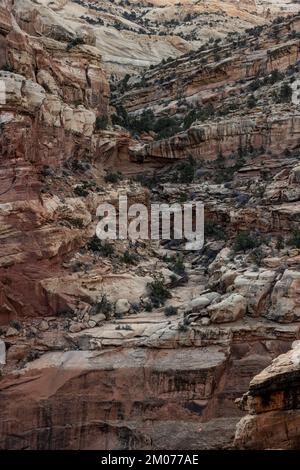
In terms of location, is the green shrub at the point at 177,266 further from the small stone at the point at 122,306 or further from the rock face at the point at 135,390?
the rock face at the point at 135,390

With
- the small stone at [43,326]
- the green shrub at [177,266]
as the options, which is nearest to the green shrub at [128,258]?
the green shrub at [177,266]

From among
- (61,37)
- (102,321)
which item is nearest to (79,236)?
(102,321)

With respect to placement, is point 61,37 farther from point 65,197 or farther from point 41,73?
point 65,197

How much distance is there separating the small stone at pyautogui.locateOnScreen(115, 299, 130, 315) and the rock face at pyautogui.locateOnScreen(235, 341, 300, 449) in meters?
9.61

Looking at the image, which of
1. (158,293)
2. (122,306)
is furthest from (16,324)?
(158,293)

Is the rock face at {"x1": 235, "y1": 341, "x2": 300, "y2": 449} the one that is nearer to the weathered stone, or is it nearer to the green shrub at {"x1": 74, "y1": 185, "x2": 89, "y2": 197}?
the weathered stone

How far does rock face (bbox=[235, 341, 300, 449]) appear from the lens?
37.4ft

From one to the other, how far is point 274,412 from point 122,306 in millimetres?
10327

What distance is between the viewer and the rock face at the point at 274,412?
1140cm

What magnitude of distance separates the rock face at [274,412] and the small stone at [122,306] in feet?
31.5

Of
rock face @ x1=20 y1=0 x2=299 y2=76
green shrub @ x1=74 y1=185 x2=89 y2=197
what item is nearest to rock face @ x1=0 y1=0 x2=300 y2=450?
green shrub @ x1=74 y1=185 x2=89 y2=197

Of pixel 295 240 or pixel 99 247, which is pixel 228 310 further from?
pixel 99 247

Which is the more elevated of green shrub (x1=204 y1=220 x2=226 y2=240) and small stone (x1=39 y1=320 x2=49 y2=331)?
green shrub (x1=204 y1=220 x2=226 y2=240)
